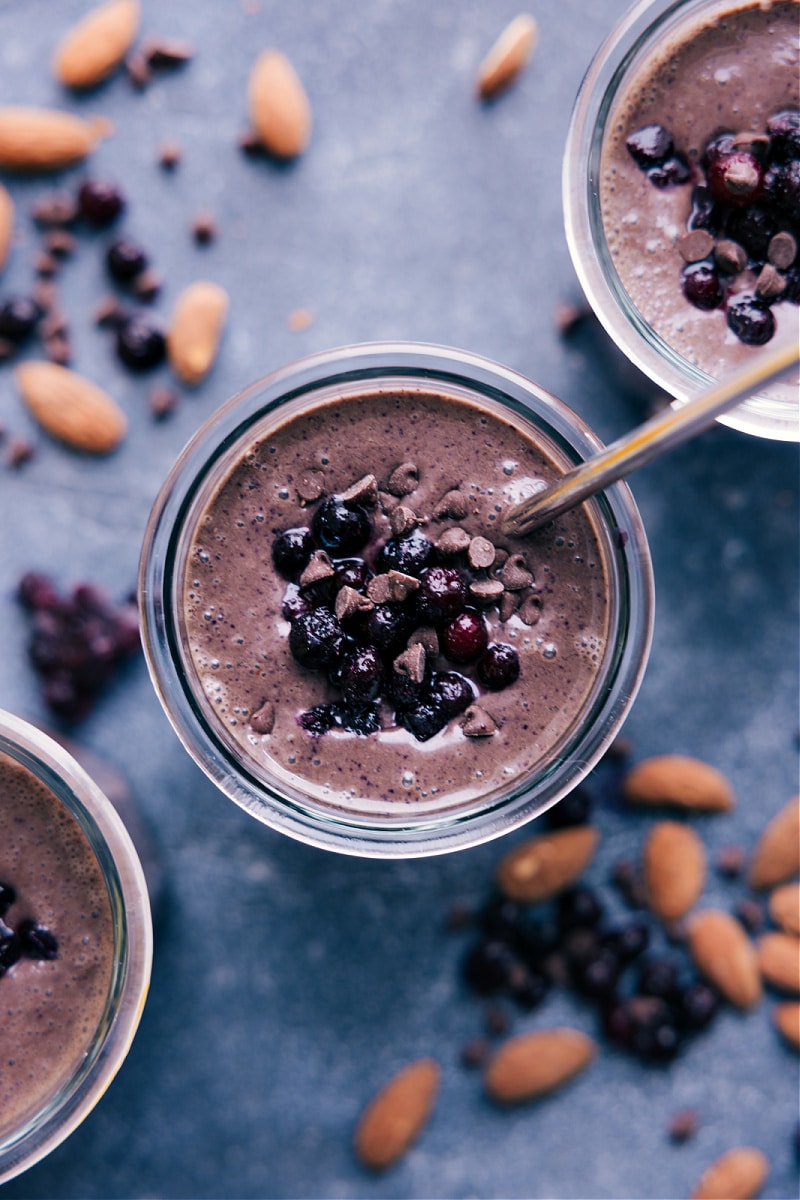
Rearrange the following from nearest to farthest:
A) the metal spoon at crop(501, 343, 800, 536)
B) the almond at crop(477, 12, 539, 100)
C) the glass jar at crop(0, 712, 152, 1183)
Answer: the metal spoon at crop(501, 343, 800, 536) → the glass jar at crop(0, 712, 152, 1183) → the almond at crop(477, 12, 539, 100)

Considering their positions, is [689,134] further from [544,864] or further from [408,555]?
[544,864]

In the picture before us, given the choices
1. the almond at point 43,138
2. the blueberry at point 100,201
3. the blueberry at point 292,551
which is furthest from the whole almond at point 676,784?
the almond at point 43,138

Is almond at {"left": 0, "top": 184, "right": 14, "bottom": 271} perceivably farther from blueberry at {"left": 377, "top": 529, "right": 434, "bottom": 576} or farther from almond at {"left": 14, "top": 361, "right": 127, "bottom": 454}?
blueberry at {"left": 377, "top": 529, "right": 434, "bottom": 576}

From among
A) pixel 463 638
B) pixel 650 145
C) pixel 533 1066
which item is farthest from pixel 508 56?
pixel 533 1066

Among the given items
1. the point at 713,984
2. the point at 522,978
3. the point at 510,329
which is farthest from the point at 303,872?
the point at 510,329

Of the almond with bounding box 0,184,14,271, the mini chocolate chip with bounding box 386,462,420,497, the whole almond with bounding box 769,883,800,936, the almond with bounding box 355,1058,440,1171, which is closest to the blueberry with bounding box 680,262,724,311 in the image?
the mini chocolate chip with bounding box 386,462,420,497

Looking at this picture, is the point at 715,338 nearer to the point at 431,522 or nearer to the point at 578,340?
the point at 578,340
